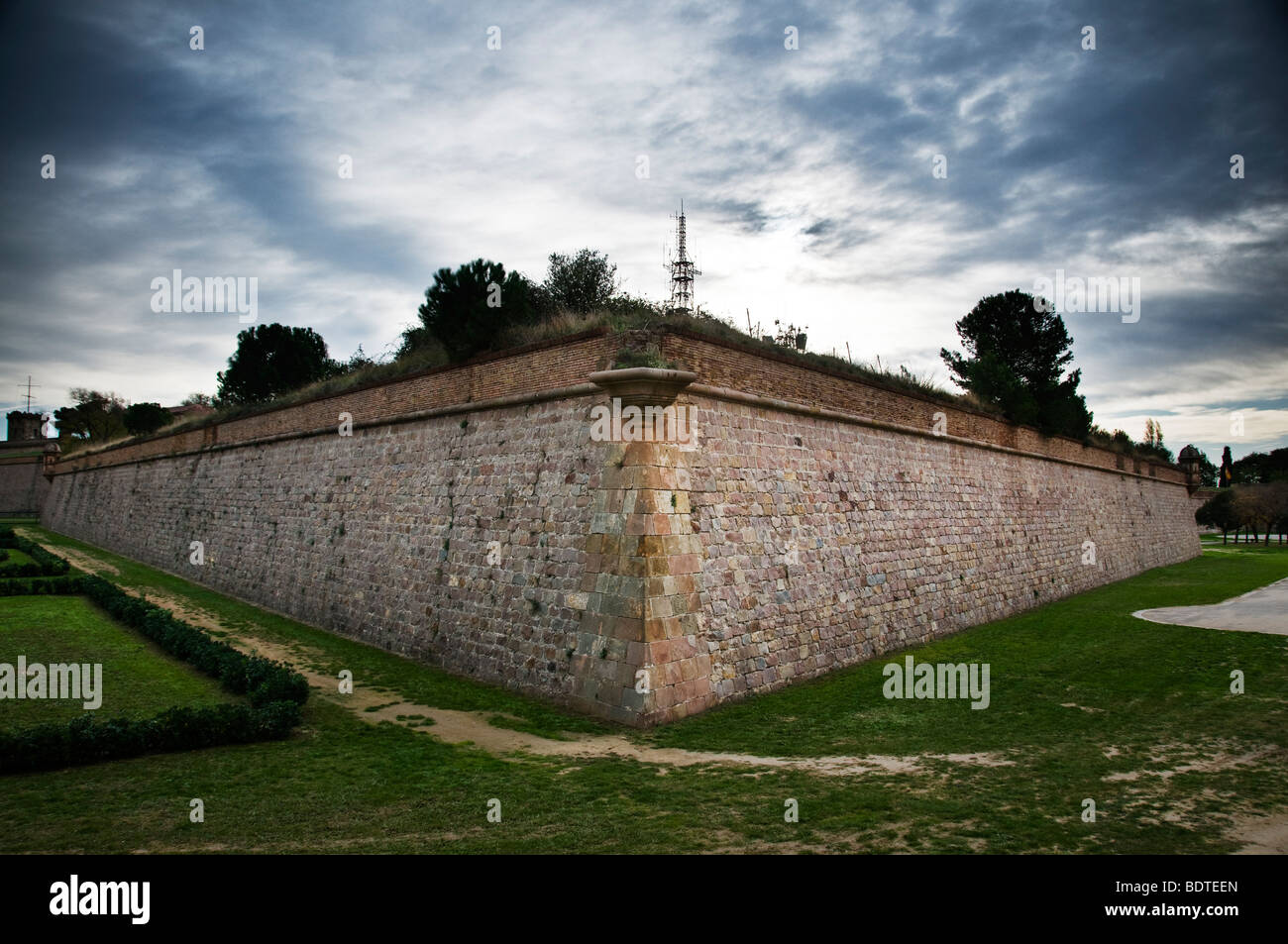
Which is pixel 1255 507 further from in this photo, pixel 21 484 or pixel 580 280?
pixel 21 484

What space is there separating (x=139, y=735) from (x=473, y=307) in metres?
8.48

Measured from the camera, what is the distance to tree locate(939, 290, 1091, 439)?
76.2 feet

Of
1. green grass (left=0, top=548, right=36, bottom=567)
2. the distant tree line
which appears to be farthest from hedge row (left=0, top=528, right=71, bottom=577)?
the distant tree line

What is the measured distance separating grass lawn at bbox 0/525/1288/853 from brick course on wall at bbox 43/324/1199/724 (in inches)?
36.5

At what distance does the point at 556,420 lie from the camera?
1100cm

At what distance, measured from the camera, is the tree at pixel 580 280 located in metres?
23.6

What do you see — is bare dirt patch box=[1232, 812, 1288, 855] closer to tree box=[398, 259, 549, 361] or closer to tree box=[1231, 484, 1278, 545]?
tree box=[398, 259, 549, 361]

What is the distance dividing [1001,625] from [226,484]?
2194cm

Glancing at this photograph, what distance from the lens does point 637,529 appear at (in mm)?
9125

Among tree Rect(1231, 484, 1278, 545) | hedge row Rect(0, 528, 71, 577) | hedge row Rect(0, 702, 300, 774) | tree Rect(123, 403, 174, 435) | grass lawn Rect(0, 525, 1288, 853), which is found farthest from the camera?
tree Rect(1231, 484, 1278, 545)

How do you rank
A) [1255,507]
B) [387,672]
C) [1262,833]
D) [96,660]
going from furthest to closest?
[1255,507]
[387,672]
[96,660]
[1262,833]

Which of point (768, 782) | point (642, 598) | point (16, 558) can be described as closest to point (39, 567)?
point (16, 558)
